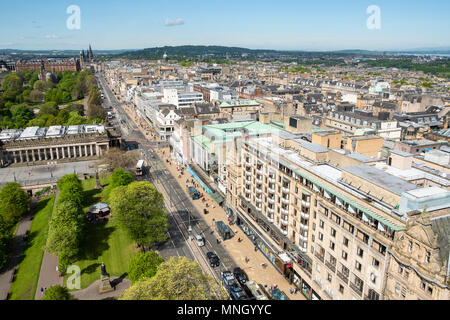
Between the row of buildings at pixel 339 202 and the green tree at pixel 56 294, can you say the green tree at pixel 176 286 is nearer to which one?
the green tree at pixel 56 294

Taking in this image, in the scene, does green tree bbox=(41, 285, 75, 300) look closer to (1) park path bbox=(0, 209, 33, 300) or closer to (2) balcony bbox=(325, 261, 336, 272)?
(1) park path bbox=(0, 209, 33, 300)

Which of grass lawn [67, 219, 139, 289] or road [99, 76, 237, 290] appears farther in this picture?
road [99, 76, 237, 290]

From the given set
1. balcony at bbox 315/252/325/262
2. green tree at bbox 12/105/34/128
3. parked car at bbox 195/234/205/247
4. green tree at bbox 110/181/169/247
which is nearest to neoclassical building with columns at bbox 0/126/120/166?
green tree at bbox 12/105/34/128

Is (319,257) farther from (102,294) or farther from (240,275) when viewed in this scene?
(102,294)

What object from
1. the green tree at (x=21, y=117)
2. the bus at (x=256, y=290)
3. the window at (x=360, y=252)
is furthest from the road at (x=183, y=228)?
the green tree at (x=21, y=117)

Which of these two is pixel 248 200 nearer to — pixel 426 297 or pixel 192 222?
pixel 192 222
